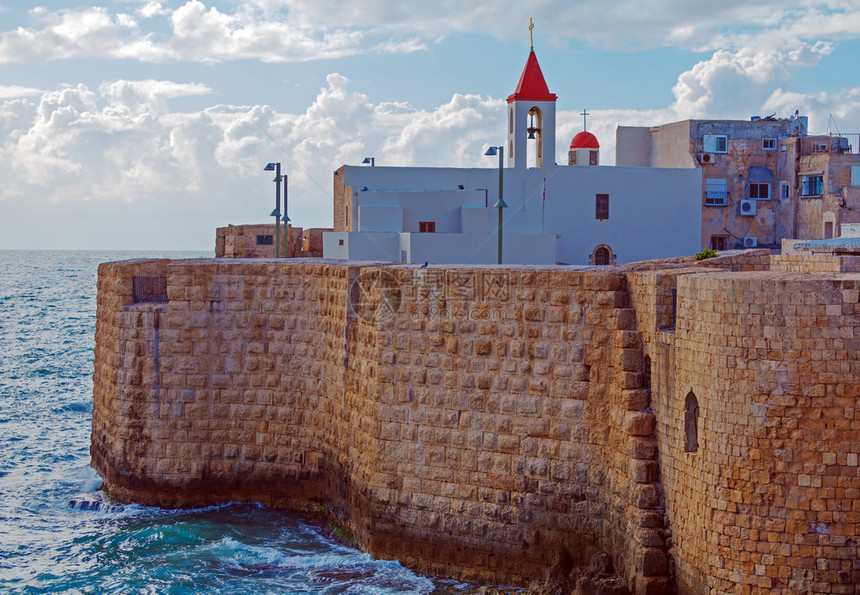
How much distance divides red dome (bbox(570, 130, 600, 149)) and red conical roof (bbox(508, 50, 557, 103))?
5.00 m

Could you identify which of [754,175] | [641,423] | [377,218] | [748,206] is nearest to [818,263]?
[641,423]

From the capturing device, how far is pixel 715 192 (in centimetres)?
4041

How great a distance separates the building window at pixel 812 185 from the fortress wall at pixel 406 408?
28217mm

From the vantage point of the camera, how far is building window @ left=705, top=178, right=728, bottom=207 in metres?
40.2

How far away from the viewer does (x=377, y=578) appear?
13.3 metres

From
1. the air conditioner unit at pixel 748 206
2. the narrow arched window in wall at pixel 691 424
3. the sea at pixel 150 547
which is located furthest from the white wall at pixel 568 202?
the narrow arched window in wall at pixel 691 424

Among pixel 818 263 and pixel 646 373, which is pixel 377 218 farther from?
pixel 646 373

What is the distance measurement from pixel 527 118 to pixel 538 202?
3365mm

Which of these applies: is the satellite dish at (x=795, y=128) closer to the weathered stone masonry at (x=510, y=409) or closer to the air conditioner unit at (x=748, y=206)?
the air conditioner unit at (x=748, y=206)

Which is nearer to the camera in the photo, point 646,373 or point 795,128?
point 646,373

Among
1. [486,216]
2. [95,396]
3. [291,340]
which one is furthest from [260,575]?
[486,216]

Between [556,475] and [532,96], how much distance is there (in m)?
26.5

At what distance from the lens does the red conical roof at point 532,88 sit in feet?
122

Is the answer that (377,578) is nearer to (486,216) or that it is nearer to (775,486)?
(775,486)
